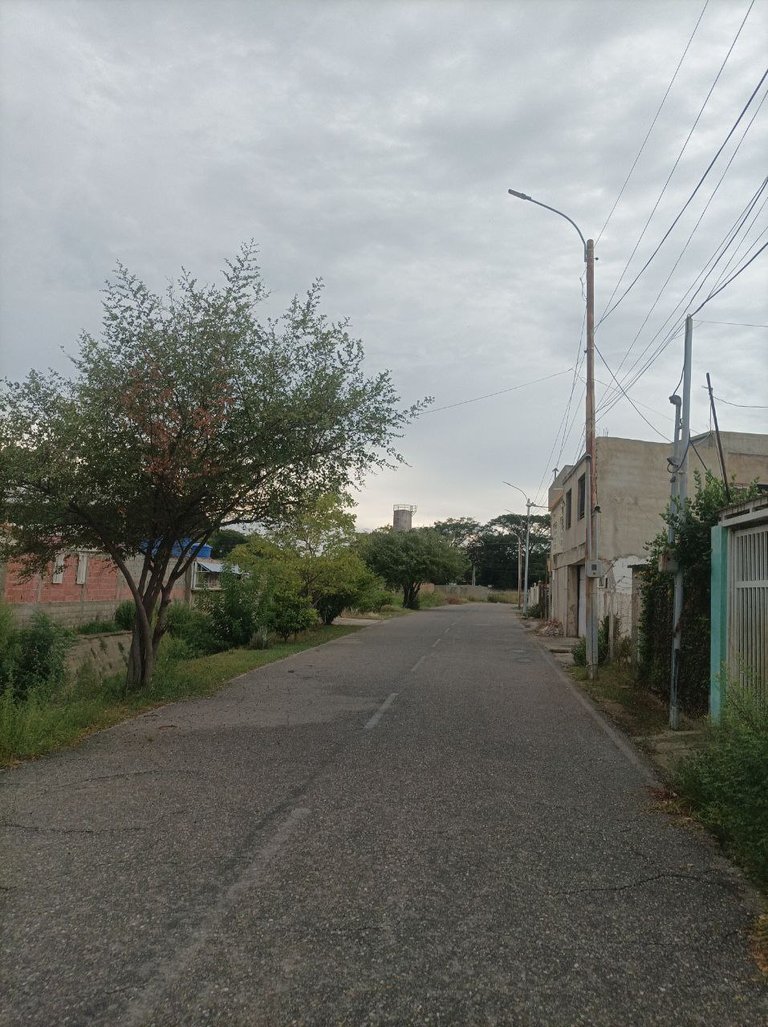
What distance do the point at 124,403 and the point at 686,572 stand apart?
8.06 metres

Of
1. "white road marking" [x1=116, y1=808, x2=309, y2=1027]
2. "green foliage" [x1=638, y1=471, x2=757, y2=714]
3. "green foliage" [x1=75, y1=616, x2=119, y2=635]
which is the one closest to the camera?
"white road marking" [x1=116, y1=808, x2=309, y2=1027]

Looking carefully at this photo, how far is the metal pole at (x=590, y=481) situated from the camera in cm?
1781

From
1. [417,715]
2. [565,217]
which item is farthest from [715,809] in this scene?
[565,217]

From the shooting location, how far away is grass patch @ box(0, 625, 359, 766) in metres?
8.97

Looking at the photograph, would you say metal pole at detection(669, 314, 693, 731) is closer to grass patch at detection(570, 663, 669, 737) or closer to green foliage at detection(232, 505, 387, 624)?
grass patch at detection(570, 663, 669, 737)

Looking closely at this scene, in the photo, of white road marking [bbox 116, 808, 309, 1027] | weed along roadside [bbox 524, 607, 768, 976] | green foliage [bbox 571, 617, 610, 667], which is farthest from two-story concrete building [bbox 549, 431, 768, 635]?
white road marking [bbox 116, 808, 309, 1027]

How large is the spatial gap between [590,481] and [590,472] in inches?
11.4

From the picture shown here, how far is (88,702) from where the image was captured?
1192cm

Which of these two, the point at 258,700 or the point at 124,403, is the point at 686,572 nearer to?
the point at 258,700

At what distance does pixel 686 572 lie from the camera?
11.5 meters

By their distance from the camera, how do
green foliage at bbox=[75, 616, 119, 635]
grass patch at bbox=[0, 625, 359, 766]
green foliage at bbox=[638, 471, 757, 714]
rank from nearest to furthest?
1. grass patch at bbox=[0, 625, 359, 766]
2. green foliage at bbox=[638, 471, 757, 714]
3. green foliage at bbox=[75, 616, 119, 635]

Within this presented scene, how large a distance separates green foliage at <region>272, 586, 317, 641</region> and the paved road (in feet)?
55.8

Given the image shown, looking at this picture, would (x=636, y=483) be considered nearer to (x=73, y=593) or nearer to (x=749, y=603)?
(x=749, y=603)

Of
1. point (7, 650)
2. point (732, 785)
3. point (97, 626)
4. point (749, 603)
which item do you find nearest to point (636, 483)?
point (749, 603)
